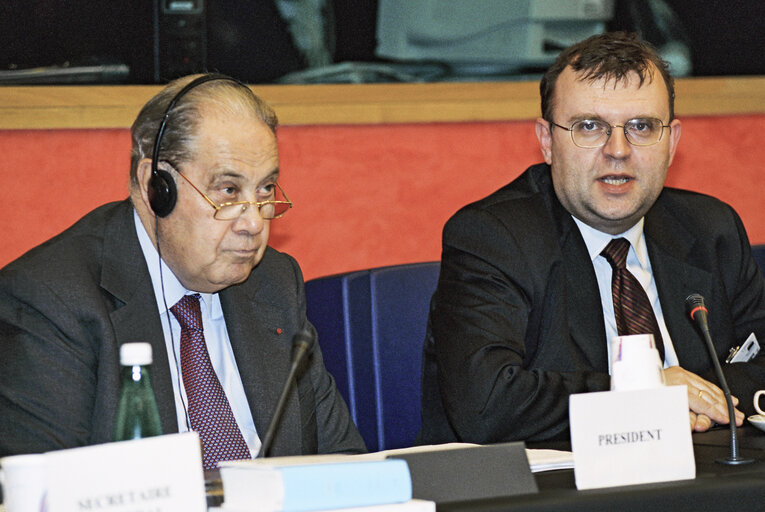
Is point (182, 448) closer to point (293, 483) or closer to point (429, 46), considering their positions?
point (293, 483)

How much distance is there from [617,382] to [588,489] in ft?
0.58

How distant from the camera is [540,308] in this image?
2.39 metres

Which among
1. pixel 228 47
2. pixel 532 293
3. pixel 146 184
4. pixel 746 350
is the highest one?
pixel 228 47

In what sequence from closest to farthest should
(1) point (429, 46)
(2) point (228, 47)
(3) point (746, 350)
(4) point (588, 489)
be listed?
(4) point (588, 489) < (3) point (746, 350) < (2) point (228, 47) < (1) point (429, 46)

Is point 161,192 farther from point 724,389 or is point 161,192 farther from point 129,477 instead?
point 724,389

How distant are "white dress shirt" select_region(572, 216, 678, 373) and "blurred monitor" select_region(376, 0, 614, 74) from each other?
857mm

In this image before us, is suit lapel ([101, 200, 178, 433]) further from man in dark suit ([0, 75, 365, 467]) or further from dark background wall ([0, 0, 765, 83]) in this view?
dark background wall ([0, 0, 765, 83])

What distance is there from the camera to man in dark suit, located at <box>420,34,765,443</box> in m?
2.25

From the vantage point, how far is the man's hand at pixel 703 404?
2062 mm

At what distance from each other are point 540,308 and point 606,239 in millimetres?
296

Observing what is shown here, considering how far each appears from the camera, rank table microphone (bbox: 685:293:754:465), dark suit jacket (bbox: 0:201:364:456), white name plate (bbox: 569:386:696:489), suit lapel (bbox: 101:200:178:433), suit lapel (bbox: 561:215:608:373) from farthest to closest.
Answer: suit lapel (bbox: 561:215:608:373) < suit lapel (bbox: 101:200:178:433) < dark suit jacket (bbox: 0:201:364:456) < table microphone (bbox: 685:293:754:465) < white name plate (bbox: 569:386:696:489)

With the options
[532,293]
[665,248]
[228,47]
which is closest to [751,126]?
[665,248]

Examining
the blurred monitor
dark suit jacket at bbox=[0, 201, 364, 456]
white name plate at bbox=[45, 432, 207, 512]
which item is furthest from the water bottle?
the blurred monitor

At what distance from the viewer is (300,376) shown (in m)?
2.23
